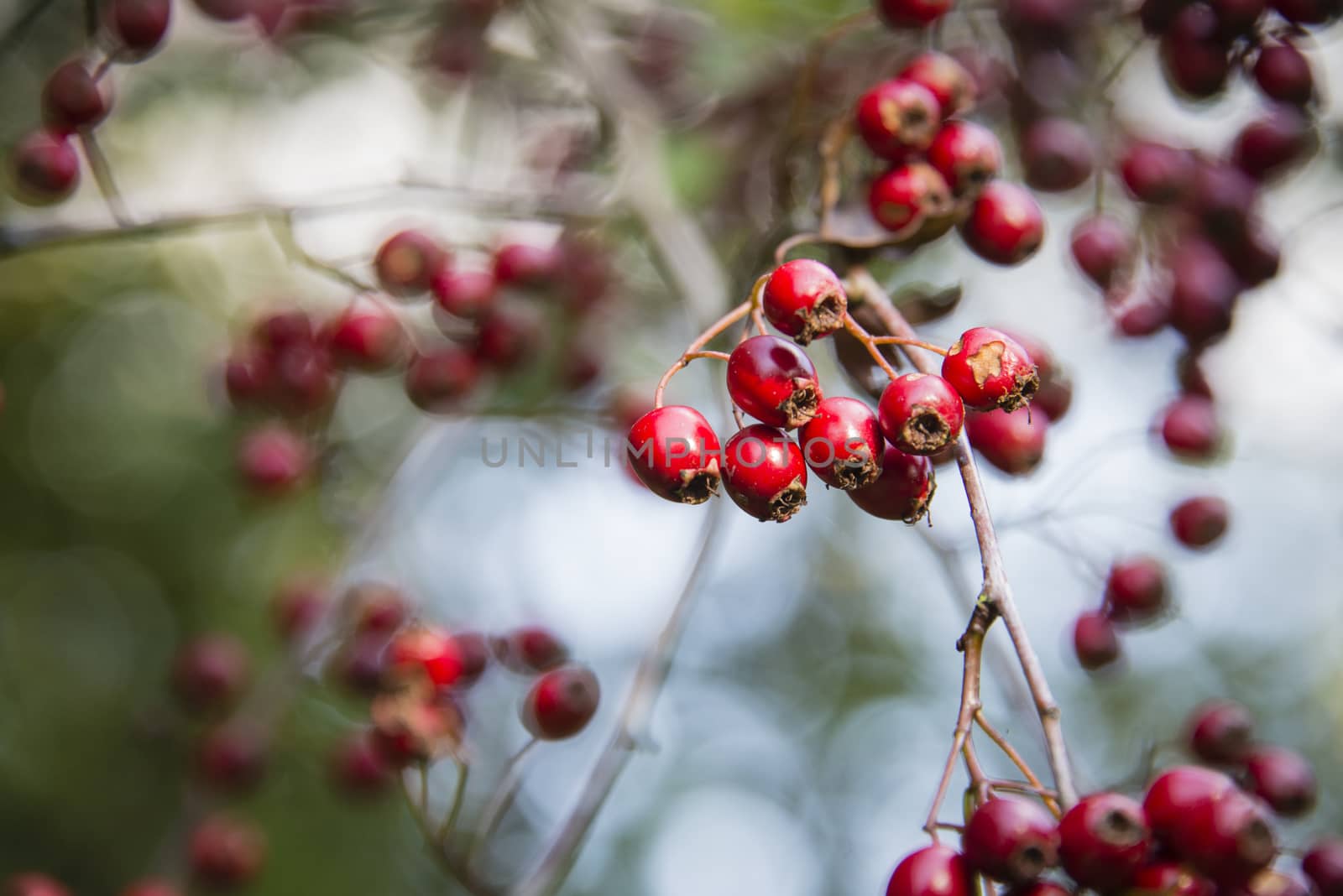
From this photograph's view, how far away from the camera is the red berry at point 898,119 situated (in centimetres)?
136

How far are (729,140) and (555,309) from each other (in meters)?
0.65

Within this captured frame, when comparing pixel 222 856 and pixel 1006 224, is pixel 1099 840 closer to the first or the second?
pixel 1006 224

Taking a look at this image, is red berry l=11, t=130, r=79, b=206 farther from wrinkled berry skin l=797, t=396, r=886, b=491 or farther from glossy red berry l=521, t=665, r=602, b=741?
wrinkled berry skin l=797, t=396, r=886, b=491

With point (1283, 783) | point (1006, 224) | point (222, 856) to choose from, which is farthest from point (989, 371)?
point (222, 856)

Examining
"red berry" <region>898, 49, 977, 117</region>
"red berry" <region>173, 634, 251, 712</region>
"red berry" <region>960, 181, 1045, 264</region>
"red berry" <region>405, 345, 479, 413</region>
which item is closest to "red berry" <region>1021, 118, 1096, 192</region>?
"red berry" <region>898, 49, 977, 117</region>

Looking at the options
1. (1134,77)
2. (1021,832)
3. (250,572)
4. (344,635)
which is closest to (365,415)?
(250,572)

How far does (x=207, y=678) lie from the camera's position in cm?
252

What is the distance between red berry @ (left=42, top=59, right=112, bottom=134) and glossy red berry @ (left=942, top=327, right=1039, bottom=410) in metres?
1.59

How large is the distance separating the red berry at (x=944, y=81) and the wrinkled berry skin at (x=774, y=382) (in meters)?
0.66

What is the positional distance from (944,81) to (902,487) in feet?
2.43

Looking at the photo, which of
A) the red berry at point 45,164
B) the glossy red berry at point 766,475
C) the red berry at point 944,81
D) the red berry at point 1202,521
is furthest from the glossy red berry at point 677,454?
the red berry at point 45,164

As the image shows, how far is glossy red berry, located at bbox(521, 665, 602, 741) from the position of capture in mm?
1742

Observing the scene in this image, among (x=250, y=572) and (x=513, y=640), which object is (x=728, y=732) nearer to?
(x=250, y=572)

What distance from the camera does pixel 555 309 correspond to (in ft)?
8.70
